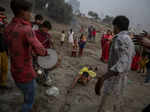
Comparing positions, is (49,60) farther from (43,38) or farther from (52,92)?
(52,92)

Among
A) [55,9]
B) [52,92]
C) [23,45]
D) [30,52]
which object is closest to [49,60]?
[30,52]

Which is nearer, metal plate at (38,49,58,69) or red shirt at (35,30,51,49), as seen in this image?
metal plate at (38,49,58,69)

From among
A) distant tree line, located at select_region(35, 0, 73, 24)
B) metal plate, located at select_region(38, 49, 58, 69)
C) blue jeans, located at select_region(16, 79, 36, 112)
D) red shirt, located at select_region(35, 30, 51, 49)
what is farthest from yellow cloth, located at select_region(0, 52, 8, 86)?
distant tree line, located at select_region(35, 0, 73, 24)

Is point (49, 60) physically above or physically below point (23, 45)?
below

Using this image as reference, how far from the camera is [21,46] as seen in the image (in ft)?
4.63

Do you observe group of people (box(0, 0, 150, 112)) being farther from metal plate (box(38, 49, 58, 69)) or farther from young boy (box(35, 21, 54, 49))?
young boy (box(35, 21, 54, 49))

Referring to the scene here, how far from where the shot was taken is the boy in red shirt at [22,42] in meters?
1.35

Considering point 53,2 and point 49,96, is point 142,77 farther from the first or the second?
point 53,2

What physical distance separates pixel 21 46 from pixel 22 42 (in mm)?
A: 52

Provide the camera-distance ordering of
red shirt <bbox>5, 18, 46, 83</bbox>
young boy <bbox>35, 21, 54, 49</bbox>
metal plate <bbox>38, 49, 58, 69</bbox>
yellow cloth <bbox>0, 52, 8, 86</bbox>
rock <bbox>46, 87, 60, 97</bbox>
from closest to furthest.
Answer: red shirt <bbox>5, 18, 46, 83</bbox> → metal plate <bbox>38, 49, 58, 69</bbox> → yellow cloth <bbox>0, 52, 8, 86</bbox> → young boy <bbox>35, 21, 54, 49</bbox> → rock <bbox>46, 87, 60, 97</bbox>

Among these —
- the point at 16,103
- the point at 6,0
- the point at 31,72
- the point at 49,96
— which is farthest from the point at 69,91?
the point at 6,0

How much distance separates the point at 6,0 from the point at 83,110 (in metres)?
22.2

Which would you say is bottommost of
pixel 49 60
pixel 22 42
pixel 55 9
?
pixel 49 60

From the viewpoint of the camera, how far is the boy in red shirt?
1350mm
